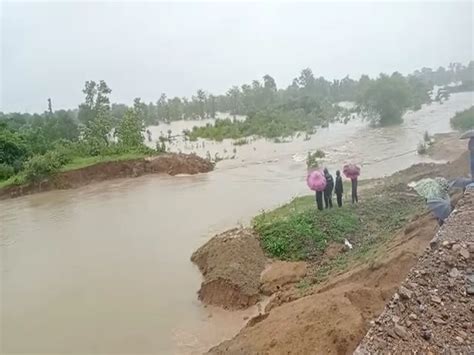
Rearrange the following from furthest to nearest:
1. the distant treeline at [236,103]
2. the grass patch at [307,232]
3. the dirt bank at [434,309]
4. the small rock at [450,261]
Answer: the distant treeline at [236,103] → the grass patch at [307,232] → the small rock at [450,261] → the dirt bank at [434,309]

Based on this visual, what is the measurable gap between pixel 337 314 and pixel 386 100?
116 ft

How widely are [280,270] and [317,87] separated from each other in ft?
224

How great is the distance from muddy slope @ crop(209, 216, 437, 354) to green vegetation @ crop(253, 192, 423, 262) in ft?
6.73

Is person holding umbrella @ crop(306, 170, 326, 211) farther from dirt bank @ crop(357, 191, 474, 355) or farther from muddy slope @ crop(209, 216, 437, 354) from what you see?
dirt bank @ crop(357, 191, 474, 355)

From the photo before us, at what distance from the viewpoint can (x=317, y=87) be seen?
74.7 metres

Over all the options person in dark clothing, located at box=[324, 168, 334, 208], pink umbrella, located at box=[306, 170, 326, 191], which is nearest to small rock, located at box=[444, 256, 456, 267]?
pink umbrella, located at box=[306, 170, 326, 191]

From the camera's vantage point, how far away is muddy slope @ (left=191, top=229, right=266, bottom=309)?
9149 mm

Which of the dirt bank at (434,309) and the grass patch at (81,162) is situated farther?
the grass patch at (81,162)

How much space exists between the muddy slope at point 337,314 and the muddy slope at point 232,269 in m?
1.27

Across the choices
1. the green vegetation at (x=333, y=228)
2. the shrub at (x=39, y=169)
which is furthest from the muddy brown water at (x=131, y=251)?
the green vegetation at (x=333, y=228)

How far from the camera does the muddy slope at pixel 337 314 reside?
17.4ft

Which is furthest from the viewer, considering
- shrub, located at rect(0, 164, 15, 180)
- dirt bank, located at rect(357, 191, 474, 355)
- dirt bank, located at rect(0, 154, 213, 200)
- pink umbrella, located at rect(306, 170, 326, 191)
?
shrub, located at rect(0, 164, 15, 180)

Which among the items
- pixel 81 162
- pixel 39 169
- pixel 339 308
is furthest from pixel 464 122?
pixel 339 308

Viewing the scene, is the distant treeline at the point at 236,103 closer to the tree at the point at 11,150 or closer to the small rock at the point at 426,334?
the tree at the point at 11,150
